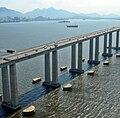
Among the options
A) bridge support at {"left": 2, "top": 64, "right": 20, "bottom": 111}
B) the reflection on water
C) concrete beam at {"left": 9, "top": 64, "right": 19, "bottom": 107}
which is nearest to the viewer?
the reflection on water

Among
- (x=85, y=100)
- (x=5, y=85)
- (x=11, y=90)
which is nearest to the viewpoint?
(x=11, y=90)

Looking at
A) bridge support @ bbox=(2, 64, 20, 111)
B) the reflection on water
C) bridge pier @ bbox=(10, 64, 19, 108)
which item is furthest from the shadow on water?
bridge pier @ bbox=(10, 64, 19, 108)

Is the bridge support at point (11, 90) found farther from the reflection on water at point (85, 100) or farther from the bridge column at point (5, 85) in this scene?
the reflection on water at point (85, 100)

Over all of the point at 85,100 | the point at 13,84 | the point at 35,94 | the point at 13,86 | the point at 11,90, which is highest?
the point at 13,84

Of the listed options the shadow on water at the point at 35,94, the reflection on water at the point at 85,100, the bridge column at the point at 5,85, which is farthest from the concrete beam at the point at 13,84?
the reflection on water at the point at 85,100

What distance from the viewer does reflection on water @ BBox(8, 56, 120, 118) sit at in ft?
172

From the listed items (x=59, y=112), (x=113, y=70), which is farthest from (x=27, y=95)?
(x=113, y=70)

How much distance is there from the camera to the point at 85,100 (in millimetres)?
59781

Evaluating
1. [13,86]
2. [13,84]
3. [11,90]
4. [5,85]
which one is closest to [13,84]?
[13,84]

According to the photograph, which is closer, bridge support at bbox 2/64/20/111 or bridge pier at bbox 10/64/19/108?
bridge pier at bbox 10/64/19/108

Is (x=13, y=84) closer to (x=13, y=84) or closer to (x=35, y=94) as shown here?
(x=13, y=84)

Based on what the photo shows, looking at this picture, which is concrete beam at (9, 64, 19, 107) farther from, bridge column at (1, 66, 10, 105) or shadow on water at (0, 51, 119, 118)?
shadow on water at (0, 51, 119, 118)

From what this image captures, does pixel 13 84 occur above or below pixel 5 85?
above

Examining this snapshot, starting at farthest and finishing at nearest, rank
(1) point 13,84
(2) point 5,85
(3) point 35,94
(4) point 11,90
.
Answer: (3) point 35,94
(2) point 5,85
(4) point 11,90
(1) point 13,84
